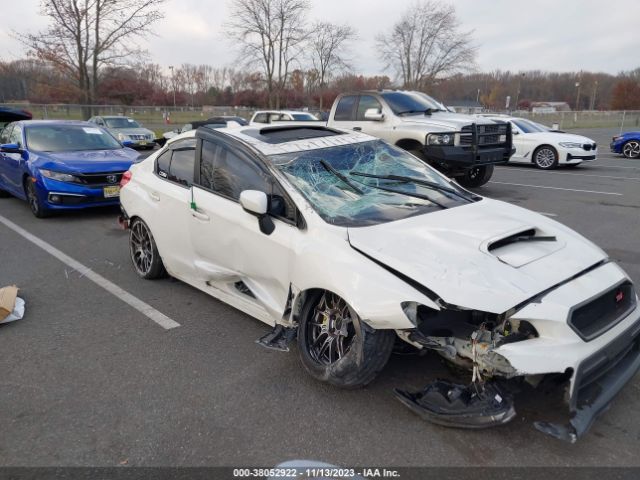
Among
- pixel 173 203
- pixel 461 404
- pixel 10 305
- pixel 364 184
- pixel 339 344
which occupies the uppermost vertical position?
pixel 364 184

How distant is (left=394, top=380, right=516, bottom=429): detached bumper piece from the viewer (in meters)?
2.44

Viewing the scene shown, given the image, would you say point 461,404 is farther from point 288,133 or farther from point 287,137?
point 288,133

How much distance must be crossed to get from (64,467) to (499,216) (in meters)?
3.00

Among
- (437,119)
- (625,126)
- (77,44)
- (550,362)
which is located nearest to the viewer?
(550,362)

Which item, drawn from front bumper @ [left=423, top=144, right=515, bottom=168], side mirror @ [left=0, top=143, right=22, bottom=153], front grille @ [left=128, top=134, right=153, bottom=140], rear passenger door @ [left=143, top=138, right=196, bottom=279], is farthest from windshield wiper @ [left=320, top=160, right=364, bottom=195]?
front grille @ [left=128, top=134, right=153, bottom=140]

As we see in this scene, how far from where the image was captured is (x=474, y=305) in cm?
242

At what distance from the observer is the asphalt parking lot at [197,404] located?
250cm

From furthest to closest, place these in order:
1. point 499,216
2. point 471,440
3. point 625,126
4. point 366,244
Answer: point 625,126 < point 499,216 < point 366,244 < point 471,440

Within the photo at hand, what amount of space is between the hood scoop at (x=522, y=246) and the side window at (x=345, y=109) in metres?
7.45

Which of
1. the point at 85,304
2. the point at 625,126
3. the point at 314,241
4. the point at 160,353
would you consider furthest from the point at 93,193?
the point at 625,126

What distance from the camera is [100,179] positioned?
7.66m

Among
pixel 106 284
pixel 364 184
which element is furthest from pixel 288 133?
pixel 106 284

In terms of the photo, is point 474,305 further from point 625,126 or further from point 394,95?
point 625,126

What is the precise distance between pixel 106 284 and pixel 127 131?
15.7 meters
